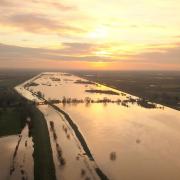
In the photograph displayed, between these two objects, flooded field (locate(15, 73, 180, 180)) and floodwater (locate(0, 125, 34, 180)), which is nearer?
floodwater (locate(0, 125, 34, 180))

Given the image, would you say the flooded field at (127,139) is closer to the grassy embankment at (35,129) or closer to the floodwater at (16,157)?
the grassy embankment at (35,129)

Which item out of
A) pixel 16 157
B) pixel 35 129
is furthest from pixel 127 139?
pixel 16 157

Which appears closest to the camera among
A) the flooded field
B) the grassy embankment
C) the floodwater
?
the floodwater

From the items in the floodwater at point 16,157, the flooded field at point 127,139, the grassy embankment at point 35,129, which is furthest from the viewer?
the flooded field at point 127,139

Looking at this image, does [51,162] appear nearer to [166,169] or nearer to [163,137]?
[166,169]

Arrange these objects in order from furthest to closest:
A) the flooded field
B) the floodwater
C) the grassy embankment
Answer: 1. the flooded field
2. the grassy embankment
3. the floodwater

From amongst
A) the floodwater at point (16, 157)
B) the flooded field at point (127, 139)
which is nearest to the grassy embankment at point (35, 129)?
the floodwater at point (16, 157)

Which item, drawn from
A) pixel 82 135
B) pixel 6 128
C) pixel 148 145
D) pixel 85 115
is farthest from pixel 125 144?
pixel 85 115

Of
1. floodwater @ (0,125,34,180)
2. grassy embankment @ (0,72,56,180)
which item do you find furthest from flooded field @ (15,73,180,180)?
floodwater @ (0,125,34,180)

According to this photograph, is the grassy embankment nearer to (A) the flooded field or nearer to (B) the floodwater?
(B) the floodwater

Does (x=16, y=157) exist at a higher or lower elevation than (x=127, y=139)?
lower

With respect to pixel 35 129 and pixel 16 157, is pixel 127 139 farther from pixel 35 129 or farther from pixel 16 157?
pixel 16 157

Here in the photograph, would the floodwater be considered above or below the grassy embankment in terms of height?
below
